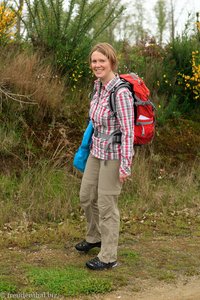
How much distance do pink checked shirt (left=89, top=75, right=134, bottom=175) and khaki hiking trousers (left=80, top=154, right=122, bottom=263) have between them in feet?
0.35

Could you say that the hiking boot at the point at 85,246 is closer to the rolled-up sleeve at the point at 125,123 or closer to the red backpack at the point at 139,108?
the rolled-up sleeve at the point at 125,123

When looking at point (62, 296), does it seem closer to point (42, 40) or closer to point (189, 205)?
point (189, 205)

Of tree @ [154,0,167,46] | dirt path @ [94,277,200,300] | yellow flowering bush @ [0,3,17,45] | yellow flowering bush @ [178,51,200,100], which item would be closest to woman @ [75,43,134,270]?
dirt path @ [94,277,200,300]

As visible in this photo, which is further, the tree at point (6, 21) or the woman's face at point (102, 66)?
the tree at point (6, 21)

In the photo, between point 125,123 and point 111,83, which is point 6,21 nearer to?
point 111,83

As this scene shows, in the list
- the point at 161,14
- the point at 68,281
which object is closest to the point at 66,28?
the point at 68,281

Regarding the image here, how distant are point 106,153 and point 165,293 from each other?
134cm

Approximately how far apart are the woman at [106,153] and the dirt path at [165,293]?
490mm

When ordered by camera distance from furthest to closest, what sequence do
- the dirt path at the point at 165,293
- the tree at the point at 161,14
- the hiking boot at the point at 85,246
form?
the tree at the point at 161,14, the hiking boot at the point at 85,246, the dirt path at the point at 165,293

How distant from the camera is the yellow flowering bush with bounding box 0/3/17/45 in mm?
8070

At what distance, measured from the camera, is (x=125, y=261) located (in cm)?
482

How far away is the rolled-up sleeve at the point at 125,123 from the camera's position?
419 centimetres

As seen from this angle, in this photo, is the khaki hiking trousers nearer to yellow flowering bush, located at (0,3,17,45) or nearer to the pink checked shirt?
the pink checked shirt

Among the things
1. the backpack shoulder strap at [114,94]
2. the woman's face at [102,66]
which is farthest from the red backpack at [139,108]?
the woman's face at [102,66]
